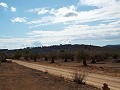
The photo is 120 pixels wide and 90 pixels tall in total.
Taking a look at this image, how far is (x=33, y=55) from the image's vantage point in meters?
136

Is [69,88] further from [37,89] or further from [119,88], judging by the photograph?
[119,88]

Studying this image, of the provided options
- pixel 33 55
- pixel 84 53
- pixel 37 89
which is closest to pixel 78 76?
pixel 37 89

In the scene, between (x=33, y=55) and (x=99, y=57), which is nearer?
(x=99, y=57)

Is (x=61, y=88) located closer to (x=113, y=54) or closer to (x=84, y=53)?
(x=84, y=53)

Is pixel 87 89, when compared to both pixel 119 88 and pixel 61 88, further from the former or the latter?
pixel 119 88

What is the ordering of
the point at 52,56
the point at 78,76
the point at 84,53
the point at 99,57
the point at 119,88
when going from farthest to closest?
the point at 52,56 < the point at 99,57 < the point at 84,53 < the point at 78,76 < the point at 119,88

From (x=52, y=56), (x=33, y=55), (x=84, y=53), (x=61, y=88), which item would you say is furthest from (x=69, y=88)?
(x=33, y=55)

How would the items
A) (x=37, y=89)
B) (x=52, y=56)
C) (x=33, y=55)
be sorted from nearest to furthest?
(x=37, y=89) → (x=52, y=56) → (x=33, y=55)

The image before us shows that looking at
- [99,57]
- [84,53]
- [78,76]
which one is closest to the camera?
[78,76]

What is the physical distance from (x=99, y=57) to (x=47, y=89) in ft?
243

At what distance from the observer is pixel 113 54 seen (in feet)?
358

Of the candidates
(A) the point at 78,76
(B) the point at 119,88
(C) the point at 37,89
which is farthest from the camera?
(A) the point at 78,76

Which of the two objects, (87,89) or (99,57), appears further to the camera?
(99,57)

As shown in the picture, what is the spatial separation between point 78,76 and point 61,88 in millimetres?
5732
